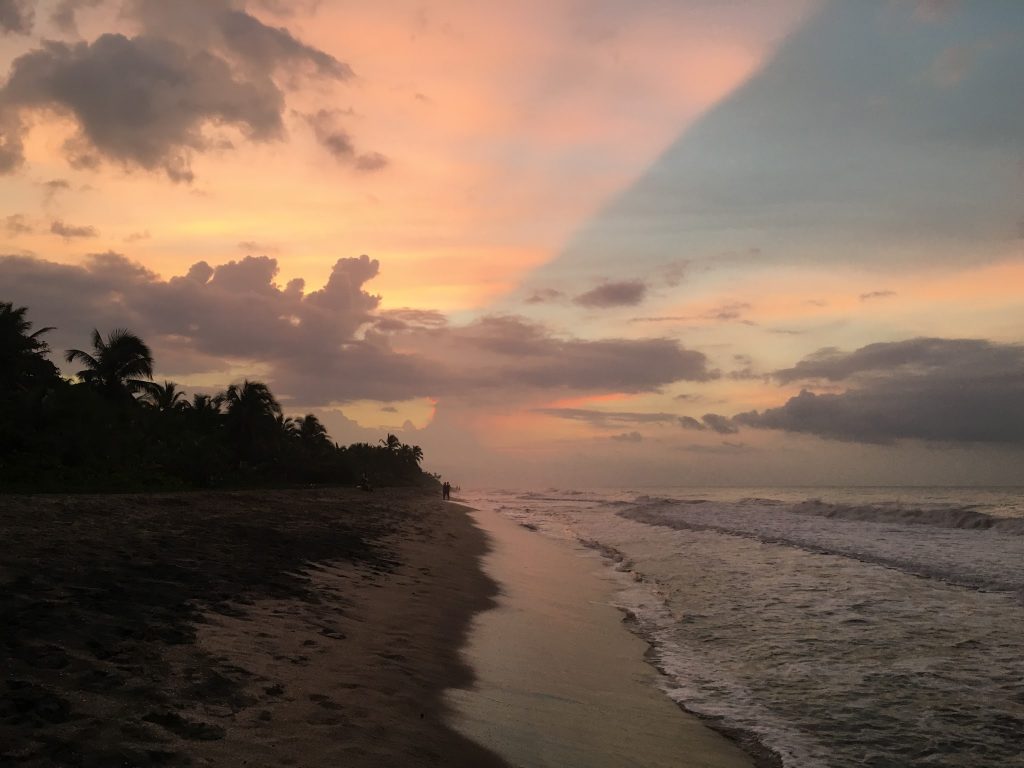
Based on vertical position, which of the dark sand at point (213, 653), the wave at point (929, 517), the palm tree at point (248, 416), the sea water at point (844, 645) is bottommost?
the wave at point (929, 517)

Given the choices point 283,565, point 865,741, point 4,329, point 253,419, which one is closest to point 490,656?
point 865,741

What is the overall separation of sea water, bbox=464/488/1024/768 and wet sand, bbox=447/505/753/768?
0.58 m

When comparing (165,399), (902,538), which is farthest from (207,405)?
(902,538)

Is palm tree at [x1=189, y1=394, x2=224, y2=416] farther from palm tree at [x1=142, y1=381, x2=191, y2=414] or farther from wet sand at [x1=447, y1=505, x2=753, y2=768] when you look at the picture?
wet sand at [x1=447, y1=505, x2=753, y2=768]

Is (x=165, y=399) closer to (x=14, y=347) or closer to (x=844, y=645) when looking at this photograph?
(x=14, y=347)

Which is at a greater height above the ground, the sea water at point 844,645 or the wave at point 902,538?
the sea water at point 844,645

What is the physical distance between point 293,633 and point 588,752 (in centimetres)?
494

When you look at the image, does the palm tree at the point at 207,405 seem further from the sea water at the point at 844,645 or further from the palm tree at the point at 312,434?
the sea water at the point at 844,645

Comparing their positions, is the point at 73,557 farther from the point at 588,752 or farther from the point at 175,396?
the point at 175,396

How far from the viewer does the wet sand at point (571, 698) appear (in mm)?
7414

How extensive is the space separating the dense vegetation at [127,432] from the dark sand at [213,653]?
2119 cm

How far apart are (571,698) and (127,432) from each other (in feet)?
140

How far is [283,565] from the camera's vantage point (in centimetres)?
1530

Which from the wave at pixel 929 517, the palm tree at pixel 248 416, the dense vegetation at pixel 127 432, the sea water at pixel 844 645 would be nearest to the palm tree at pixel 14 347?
the dense vegetation at pixel 127 432
